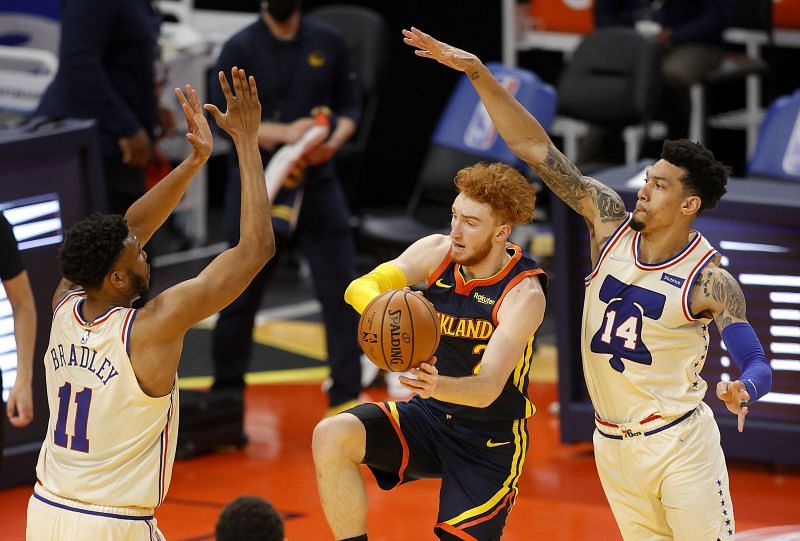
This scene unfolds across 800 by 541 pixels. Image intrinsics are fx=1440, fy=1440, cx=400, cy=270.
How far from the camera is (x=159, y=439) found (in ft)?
15.8

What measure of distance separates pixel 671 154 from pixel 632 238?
35 cm

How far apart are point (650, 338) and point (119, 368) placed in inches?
77.2

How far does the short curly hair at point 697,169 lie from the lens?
545 centimetres

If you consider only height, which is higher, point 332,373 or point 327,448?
point 327,448

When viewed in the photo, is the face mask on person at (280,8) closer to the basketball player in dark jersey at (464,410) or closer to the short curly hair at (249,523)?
the basketball player in dark jersey at (464,410)

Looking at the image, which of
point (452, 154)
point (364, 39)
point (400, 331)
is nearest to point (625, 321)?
point (400, 331)

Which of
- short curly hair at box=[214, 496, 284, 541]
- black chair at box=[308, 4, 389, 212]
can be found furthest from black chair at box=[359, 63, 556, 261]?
short curly hair at box=[214, 496, 284, 541]

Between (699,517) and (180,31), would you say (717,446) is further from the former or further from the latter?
(180,31)

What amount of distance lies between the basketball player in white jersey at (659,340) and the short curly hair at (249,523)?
198 cm

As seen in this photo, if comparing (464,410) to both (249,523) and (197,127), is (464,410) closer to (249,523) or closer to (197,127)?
(197,127)

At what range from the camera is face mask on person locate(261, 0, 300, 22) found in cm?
805

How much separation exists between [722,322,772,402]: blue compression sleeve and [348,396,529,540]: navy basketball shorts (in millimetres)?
873

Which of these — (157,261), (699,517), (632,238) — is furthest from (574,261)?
(157,261)

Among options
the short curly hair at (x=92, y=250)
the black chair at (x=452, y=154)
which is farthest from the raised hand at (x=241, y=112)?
the black chair at (x=452, y=154)
